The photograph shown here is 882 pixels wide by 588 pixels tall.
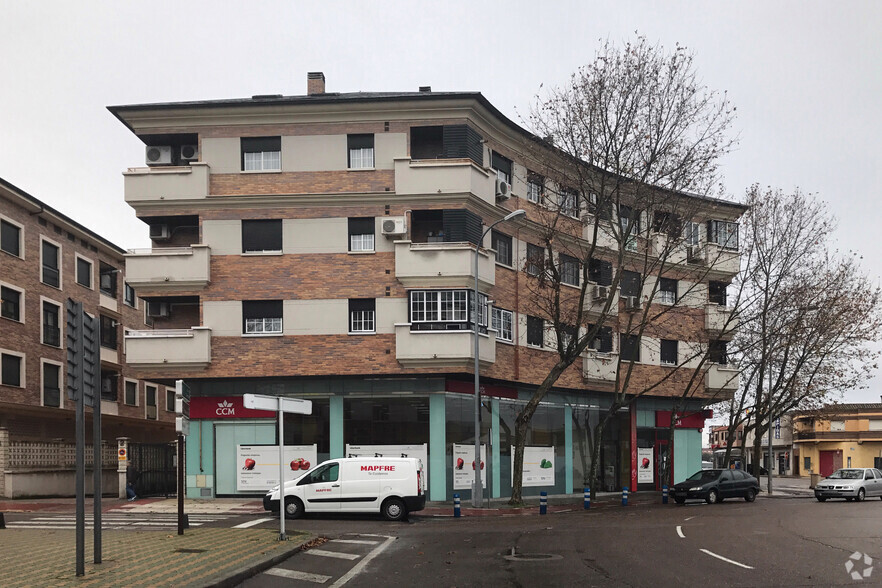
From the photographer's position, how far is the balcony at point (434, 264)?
3189 cm

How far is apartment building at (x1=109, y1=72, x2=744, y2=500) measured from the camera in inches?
1266

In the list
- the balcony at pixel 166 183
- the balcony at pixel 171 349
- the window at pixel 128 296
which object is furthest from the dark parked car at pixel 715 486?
the window at pixel 128 296

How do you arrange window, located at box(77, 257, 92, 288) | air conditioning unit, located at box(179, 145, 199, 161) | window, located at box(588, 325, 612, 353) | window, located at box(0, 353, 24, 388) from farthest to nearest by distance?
1. window, located at box(77, 257, 92, 288)
2. window, located at box(588, 325, 612, 353)
3. window, located at box(0, 353, 24, 388)
4. air conditioning unit, located at box(179, 145, 199, 161)

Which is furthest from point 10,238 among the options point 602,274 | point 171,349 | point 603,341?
point 603,341

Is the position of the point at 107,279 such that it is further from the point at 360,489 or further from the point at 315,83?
the point at 360,489

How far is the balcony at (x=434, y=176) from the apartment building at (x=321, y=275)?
0.17ft

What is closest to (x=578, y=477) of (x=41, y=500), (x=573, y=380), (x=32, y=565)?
(x=573, y=380)

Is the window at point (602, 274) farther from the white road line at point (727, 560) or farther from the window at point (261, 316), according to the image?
the white road line at point (727, 560)

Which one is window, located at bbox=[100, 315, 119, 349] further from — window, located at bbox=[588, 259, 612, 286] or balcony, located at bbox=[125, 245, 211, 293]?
window, located at bbox=[588, 259, 612, 286]

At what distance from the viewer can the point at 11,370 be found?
4025 cm

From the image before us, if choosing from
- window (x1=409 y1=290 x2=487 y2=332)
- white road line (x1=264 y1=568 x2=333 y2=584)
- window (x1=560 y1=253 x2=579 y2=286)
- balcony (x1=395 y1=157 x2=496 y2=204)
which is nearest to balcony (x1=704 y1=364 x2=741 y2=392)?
window (x1=560 y1=253 x2=579 y2=286)

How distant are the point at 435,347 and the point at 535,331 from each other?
269 inches

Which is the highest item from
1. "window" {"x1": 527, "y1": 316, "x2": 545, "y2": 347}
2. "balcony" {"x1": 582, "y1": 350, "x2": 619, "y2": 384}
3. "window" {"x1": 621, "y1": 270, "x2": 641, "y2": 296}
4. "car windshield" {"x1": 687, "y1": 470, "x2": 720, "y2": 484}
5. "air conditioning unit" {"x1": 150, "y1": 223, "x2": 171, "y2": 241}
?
"air conditioning unit" {"x1": 150, "y1": 223, "x2": 171, "y2": 241}

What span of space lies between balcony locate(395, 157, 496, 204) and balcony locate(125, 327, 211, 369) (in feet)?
28.7
